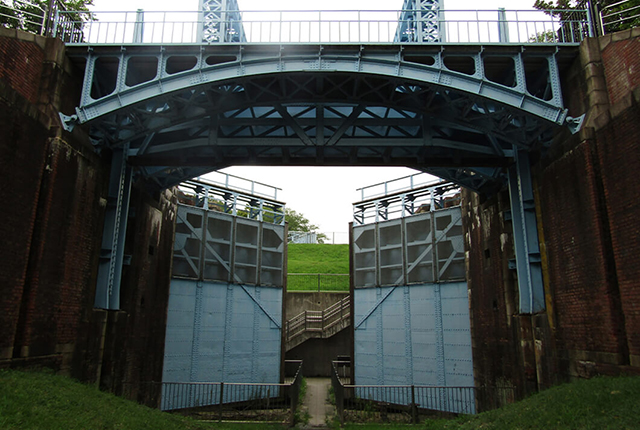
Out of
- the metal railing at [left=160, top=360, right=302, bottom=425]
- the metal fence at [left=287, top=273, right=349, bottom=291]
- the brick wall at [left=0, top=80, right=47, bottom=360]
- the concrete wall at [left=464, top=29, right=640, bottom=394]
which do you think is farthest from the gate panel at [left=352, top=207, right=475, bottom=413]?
the brick wall at [left=0, top=80, right=47, bottom=360]

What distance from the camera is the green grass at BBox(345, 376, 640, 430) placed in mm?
7531

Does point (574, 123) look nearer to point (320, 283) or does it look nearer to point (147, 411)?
point (147, 411)

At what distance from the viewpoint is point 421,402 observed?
1894 centimetres

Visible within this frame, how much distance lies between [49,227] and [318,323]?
19417mm

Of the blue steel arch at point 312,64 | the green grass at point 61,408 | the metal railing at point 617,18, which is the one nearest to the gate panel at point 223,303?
the green grass at point 61,408

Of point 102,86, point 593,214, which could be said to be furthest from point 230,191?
point 593,214

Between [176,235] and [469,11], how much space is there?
1423 centimetres

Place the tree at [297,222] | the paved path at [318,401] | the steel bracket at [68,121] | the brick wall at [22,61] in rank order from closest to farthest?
1. the brick wall at [22,61]
2. the steel bracket at [68,121]
3. the paved path at [318,401]
4. the tree at [297,222]

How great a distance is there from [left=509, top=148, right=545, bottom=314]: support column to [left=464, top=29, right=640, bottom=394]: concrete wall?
295 mm

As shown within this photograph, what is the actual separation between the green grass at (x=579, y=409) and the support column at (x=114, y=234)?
10.3 metres

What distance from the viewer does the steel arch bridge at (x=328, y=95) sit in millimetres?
12492

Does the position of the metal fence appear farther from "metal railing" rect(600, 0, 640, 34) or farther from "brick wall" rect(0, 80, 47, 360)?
"brick wall" rect(0, 80, 47, 360)

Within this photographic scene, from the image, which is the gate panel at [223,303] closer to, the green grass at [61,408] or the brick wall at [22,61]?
the green grass at [61,408]

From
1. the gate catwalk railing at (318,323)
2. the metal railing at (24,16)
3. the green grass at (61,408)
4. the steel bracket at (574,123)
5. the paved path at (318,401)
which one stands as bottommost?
the paved path at (318,401)
